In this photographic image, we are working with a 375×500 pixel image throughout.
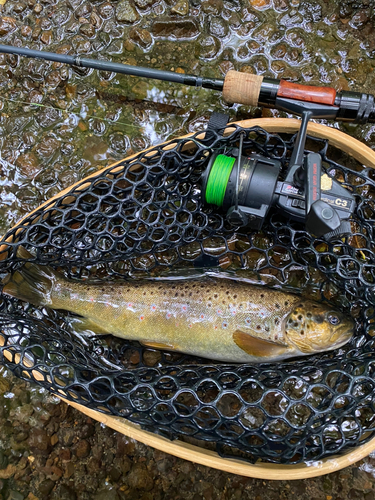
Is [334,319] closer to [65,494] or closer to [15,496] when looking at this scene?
[65,494]

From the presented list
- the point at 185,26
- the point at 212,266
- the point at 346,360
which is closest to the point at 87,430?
the point at 212,266

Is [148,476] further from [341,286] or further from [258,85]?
[258,85]

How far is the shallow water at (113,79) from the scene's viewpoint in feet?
A: 7.68

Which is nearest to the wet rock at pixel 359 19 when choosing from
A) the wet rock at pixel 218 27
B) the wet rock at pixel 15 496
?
the wet rock at pixel 218 27

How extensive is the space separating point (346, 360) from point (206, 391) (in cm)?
82

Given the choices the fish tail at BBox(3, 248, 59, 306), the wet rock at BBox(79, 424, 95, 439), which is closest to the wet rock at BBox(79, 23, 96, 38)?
the fish tail at BBox(3, 248, 59, 306)

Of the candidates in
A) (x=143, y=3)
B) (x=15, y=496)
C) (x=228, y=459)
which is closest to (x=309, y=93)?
(x=143, y=3)

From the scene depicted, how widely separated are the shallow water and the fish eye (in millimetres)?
1184

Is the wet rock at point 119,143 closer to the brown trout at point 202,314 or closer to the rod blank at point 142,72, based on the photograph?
the rod blank at point 142,72

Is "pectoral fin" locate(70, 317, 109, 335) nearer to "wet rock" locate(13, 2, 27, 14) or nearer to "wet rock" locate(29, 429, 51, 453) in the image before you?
"wet rock" locate(29, 429, 51, 453)

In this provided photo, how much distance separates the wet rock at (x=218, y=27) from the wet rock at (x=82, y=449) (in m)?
2.77

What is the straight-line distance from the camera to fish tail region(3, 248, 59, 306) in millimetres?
2025

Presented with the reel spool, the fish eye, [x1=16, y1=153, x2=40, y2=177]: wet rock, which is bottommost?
the fish eye

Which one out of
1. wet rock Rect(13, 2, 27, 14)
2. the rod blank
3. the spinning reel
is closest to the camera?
the spinning reel
